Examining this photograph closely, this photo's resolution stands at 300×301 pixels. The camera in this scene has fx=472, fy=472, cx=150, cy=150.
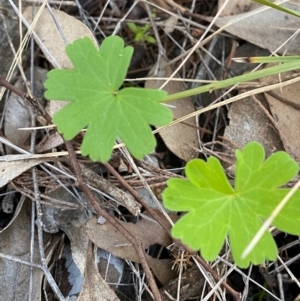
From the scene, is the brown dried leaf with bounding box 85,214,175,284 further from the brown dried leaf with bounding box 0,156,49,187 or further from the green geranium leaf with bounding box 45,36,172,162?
the green geranium leaf with bounding box 45,36,172,162

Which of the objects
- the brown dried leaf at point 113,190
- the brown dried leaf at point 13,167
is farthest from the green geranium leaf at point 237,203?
the brown dried leaf at point 13,167

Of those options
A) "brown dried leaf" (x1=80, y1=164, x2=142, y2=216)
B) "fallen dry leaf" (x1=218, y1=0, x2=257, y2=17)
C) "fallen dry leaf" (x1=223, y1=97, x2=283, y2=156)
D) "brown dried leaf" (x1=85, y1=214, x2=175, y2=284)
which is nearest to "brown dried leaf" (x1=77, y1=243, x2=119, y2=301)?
"brown dried leaf" (x1=85, y1=214, x2=175, y2=284)

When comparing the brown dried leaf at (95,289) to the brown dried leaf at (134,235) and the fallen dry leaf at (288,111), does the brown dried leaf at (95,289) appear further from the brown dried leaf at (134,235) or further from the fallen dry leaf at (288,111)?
the fallen dry leaf at (288,111)

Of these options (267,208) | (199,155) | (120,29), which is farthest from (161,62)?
(267,208)

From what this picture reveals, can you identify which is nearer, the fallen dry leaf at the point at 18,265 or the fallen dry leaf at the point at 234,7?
the fallen dry leaf at the point at 18,265

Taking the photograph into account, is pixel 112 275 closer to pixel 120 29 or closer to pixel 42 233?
pixel 42 233
